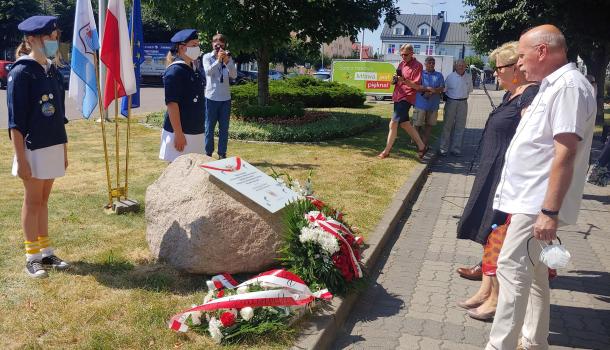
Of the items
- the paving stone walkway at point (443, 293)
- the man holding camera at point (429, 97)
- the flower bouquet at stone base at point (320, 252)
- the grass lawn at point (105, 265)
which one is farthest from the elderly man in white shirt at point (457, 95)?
the flower bouquet at stone base at point (320, 252)

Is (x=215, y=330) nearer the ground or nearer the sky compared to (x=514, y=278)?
nearer the ground

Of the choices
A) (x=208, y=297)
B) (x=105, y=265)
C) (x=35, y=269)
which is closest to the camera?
(x=208, y=297)

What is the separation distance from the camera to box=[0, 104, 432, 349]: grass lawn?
11.0 ft

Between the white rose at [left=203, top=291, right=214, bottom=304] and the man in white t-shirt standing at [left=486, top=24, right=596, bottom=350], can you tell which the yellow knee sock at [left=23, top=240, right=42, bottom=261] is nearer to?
the white rose at [left=203, top=291, right=214, bottom=304]

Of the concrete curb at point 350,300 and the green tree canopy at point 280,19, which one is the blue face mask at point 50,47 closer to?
the concrete curb at point 350,300

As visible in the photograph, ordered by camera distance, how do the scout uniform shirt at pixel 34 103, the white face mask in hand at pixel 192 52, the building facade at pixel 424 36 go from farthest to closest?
the building facade at pixel 424 36, the white face mask in hand at pixel 192 52, the scout uniform shirt at pixel 34 103

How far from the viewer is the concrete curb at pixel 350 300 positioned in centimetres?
345

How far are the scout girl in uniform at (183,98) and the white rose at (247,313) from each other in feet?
8.16

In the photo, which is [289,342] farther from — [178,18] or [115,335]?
[178,18]

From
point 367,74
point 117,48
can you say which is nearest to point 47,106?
point 117,48

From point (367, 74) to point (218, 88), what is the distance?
23.9m

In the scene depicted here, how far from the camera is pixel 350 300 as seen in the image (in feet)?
13.5

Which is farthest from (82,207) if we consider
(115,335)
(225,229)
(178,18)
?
(178,18)

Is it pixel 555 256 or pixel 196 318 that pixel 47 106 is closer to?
pixel 196 318
